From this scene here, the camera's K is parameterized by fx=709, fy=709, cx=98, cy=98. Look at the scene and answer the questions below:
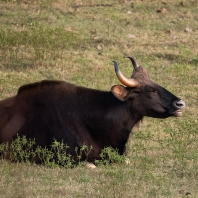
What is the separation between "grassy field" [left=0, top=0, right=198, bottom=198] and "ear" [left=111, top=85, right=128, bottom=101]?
829mm

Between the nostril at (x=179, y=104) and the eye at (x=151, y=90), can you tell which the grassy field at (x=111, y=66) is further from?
the eye at (x=151, y=90)

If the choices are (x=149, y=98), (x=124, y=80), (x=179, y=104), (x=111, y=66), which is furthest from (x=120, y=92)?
(x=111, y=66)

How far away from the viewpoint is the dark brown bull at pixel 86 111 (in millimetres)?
8992

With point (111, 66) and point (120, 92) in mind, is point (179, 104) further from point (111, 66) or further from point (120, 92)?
point (111, 66)

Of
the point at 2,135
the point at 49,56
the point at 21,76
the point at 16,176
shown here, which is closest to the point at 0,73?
the point at 21,76

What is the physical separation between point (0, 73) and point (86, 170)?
5.80 m

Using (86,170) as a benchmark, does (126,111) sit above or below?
above

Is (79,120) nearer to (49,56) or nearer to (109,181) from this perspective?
(109,181)

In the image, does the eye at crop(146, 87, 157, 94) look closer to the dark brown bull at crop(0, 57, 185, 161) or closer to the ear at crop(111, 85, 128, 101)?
the dark brown bull at crop(0, 57, 185, 161)

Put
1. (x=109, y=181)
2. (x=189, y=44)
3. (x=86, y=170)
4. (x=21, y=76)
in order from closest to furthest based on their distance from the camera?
(x=109, y=181), (x=86, y=170), (x=21, y=76), (x=189, y=44)

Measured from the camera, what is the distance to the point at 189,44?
56.4ft

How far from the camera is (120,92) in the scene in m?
9.06

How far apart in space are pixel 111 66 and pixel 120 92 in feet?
19.9

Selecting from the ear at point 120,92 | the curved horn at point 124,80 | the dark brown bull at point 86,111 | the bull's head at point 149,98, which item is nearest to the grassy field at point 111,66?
the dark brown bull at point 86,111
